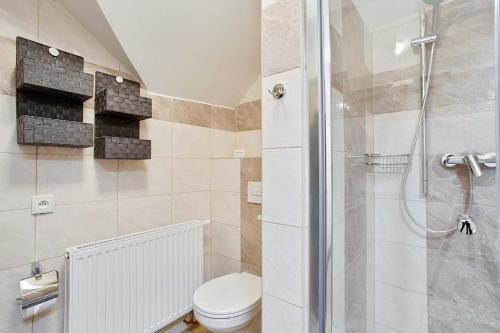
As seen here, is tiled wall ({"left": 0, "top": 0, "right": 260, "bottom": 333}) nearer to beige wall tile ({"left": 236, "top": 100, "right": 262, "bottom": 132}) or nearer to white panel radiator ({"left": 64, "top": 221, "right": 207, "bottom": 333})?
beige wall tile ({"left": 236, "top": 100, "right": 262, "bottom": 132})

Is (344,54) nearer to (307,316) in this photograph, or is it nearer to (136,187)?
(307,316)

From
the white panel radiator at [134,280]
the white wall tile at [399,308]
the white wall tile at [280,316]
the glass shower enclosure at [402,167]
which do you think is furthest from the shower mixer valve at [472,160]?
the white panel radiator at [134,280]

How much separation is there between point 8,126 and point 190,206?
114 centimetres

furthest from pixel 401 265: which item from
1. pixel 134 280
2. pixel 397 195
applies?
pixel 134 280

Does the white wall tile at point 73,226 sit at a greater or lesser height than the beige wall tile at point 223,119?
lesser

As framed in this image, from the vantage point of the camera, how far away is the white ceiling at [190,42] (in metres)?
1.36

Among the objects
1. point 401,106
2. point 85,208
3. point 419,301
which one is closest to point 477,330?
point 419,301

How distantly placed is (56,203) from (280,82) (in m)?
1.27

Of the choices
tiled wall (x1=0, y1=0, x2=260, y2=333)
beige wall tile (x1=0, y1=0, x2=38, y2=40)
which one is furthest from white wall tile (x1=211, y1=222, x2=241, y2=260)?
beige wall tile (x1=0, y1=0, x2=38, y2=40)

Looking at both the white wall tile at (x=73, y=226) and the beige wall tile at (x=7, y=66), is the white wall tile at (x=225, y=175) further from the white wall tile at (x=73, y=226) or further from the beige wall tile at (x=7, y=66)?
the beige wall tile at (x=7, y=66)

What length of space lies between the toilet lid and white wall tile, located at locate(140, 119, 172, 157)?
37.3 inches

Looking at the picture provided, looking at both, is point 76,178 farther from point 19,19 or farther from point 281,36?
point 281,36

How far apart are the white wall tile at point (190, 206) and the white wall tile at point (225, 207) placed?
50mm

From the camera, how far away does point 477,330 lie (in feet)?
3.48
